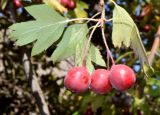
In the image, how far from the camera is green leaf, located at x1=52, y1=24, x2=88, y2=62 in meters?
2.00

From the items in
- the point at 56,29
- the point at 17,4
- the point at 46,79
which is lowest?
the point at 46,79

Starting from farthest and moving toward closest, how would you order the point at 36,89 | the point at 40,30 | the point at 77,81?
the point at 36,89 < the point at 40,30 < the point at 77,81

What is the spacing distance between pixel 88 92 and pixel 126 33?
1.28 meters

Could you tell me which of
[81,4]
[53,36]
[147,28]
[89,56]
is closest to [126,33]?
[89,56]

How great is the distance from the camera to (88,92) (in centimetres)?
315

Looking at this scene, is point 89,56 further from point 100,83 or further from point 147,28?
point 147,28

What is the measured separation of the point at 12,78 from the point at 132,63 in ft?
6.45

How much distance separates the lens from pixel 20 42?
2.00m

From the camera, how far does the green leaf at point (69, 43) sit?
1995mm

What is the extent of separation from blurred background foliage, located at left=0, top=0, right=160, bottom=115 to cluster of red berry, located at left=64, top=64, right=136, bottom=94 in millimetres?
935

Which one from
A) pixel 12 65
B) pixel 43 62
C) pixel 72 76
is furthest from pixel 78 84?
pixel 43 62

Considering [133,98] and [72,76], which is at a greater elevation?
[72,76]

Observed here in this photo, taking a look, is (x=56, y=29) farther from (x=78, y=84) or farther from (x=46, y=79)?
(x=46, y=79)

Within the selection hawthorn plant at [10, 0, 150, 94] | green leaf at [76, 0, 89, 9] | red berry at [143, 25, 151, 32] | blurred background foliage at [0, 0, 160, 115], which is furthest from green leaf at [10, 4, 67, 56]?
red berry at [143, 25, 151, 32]
